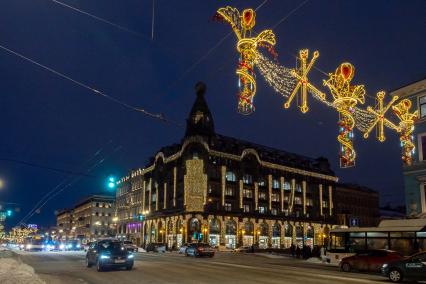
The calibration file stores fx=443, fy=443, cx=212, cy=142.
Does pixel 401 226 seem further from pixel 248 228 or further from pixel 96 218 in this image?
pixel 96 218

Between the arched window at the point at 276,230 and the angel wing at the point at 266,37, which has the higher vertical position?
the angel wing at the point at 266,37

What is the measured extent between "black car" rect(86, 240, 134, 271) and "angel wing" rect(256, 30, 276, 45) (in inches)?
482

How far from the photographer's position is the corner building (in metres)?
78.9

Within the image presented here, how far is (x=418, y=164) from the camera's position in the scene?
118ft

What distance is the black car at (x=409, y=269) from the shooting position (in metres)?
18.3

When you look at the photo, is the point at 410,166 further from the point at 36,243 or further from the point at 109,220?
the point at 109,220

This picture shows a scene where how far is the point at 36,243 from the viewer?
58219 mm

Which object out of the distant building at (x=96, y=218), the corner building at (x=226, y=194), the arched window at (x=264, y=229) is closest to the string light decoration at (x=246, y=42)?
the corner building at (x=226, y=194)

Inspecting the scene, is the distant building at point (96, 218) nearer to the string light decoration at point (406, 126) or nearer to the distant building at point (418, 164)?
the distant building at point (418, 164)

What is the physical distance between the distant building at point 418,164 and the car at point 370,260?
12.2m

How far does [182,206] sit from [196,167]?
751 centimetres

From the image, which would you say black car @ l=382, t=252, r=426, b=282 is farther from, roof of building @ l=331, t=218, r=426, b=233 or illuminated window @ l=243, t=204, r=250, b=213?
illuminated window @ l=243, t=204, r=250, b=213

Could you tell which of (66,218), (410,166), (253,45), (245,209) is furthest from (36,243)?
(66,218)

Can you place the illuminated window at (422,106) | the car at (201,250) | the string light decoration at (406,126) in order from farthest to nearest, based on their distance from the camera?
the car at (201,250) < the illuminated window at (422,106) < the string light decoration at (406,126)
